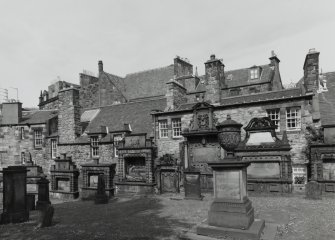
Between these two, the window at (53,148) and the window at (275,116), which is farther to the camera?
the window at (53,148)

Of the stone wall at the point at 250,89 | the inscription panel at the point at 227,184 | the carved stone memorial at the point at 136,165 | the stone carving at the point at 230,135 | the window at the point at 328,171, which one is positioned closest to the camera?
the inscription panel at the point at 227,184

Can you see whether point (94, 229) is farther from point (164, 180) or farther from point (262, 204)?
point (164, 180)

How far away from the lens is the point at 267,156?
658 inches

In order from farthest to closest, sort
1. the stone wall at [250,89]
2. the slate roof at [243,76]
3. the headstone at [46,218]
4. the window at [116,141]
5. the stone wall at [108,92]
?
the stone wall at [108,92] → the slate roof at [243,76] → the stone wall at [250,89] → the window at [116,141] → the headstone at [46,218]

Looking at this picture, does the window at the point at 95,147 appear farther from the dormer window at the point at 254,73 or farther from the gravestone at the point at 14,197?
the dormer window at the point at 254,73

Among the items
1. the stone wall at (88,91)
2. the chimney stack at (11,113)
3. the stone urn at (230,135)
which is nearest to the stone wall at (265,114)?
the stone urn at (230,135)

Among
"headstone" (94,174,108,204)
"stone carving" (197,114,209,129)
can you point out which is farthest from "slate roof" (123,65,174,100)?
"headstone" (94,174,108,204)

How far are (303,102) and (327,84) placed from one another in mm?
5712

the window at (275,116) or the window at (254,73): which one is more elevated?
the window at (254,73)

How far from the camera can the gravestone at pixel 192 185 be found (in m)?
16.1

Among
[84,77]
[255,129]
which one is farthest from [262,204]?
[84,77]

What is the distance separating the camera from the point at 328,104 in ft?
59.7

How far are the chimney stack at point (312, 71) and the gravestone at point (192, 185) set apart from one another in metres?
9.89

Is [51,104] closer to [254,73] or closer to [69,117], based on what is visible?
[69,117]
